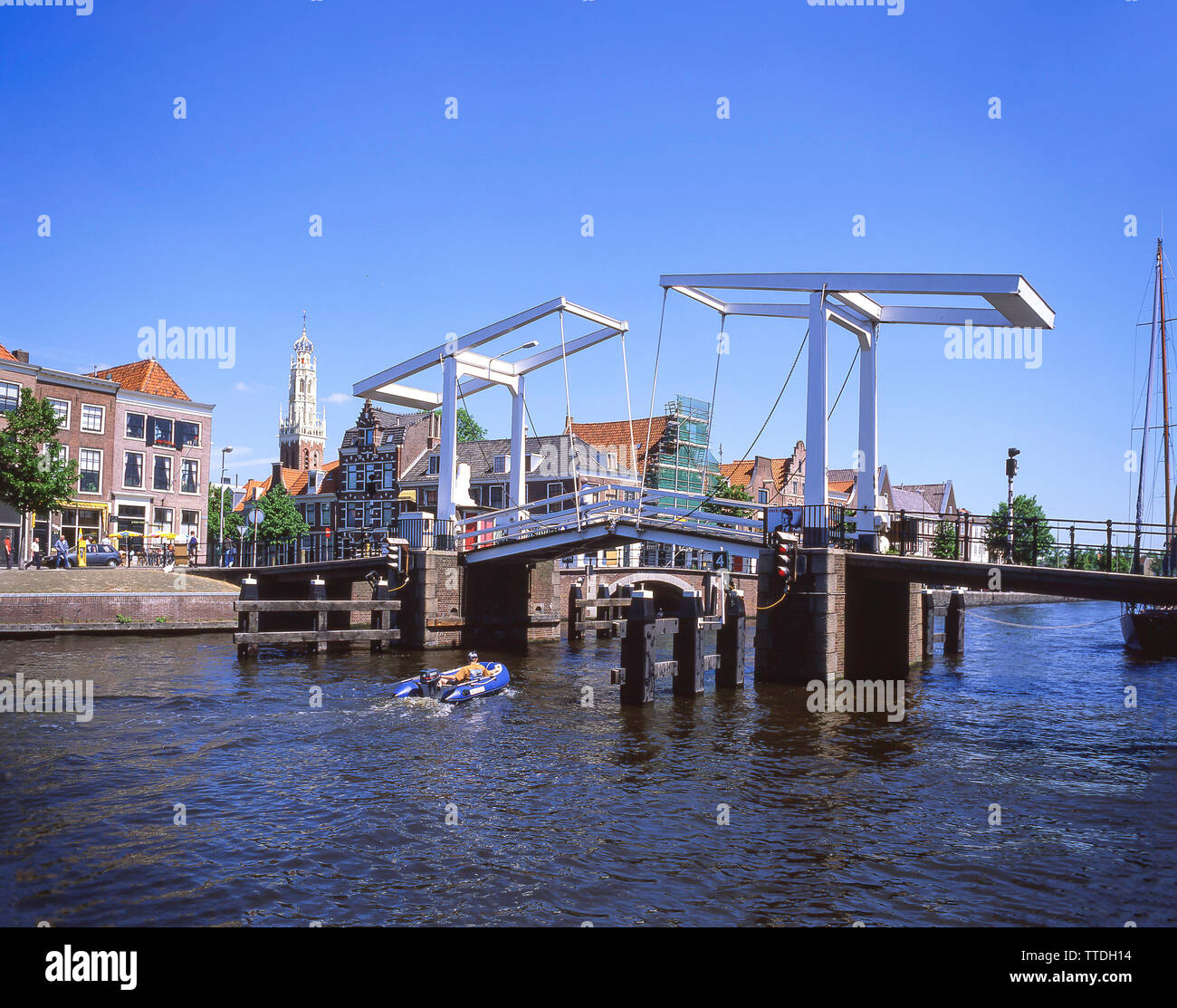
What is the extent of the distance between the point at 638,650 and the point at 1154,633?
23.3m

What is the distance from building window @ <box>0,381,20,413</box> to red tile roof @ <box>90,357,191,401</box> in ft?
24.2

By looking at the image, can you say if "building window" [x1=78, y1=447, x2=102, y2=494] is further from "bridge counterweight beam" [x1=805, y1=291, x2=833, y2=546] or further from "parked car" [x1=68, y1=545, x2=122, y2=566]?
"bridge counterweight beam" [x1=805, y1=291, x2=833, y2=546]

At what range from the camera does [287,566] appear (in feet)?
102

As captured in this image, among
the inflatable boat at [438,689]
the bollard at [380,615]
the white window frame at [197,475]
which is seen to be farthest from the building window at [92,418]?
the inflatable boat at [438,689]

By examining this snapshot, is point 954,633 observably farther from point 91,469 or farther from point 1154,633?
point 91,469

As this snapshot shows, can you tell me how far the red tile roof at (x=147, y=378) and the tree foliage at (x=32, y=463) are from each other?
454 inches

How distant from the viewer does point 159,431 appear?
155ft

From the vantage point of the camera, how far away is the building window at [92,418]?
4328cm

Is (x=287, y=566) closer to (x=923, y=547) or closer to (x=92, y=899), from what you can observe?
(x=923, y=547)
